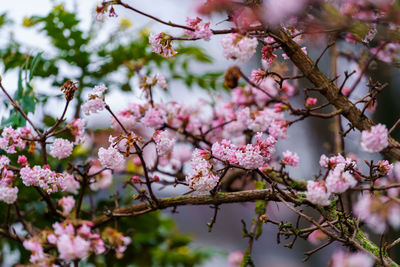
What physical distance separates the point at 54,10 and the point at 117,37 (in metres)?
0.23

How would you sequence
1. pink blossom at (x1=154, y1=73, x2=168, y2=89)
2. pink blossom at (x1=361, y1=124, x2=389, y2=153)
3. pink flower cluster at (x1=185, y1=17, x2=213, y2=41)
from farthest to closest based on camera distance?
pink blossom at (x1=154, y1=73, x2=168, y2=89)
pink flower cluster at (x1=185, y1=17, x2=213, y2=41)
pink blossom at (x1=361, y1=124, x2=389, y2=153)

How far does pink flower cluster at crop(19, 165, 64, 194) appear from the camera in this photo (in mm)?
718

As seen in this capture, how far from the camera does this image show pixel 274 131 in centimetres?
→ 89

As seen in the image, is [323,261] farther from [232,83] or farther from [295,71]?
[232,83]

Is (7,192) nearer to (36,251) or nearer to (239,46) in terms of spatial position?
(36,251)

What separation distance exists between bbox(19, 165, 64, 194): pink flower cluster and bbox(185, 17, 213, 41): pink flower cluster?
359mm

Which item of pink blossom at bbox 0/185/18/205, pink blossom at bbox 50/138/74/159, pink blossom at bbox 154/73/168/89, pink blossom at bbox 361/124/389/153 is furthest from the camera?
pink blossom at bbox 154/73/168/89

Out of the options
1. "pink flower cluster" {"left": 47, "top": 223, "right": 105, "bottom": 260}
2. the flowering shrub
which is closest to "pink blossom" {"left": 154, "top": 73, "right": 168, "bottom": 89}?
the flowering shrub

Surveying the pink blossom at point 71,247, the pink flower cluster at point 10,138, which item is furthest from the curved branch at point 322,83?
the pink flower cluster at point 10,138

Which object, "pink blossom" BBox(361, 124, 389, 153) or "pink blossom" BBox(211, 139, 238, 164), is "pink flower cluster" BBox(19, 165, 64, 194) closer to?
"pink blossom" BBox(211, 139, 238, 164)

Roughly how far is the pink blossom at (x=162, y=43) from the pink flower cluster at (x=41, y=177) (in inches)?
11.7

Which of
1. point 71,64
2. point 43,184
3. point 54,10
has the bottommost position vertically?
point 43,184

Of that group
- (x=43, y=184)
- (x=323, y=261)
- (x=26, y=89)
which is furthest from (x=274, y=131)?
(x=323, y=261)

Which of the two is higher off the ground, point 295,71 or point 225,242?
point 225,242
